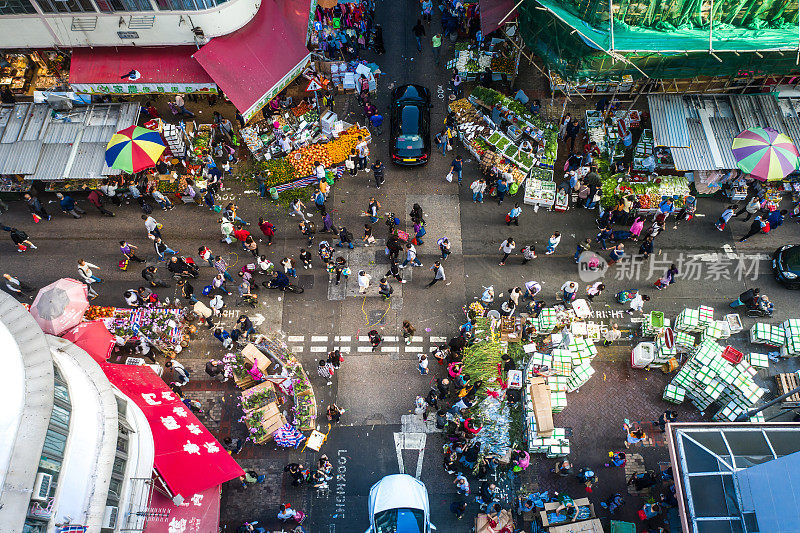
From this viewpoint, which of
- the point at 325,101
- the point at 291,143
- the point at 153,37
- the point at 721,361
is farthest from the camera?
the point at 325,101

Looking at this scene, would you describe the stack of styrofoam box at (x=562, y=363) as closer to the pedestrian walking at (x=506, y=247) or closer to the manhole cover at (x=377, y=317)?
the pedestrian walking at (x=506, y=247)

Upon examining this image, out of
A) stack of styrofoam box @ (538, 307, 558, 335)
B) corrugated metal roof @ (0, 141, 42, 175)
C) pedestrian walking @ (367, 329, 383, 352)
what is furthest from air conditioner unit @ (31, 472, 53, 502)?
corrugated metal roof @ (0, 141, 42, 175)

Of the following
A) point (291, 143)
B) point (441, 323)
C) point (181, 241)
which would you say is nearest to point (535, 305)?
point (441, 323)

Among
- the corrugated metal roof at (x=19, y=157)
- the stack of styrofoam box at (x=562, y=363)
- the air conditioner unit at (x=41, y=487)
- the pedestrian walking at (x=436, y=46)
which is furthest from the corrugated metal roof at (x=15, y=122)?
the stack of styrofoam box at (x=562, y=363)

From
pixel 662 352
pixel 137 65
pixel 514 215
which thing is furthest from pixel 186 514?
pixel 137 65

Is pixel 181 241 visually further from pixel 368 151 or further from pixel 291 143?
pixel 368 151

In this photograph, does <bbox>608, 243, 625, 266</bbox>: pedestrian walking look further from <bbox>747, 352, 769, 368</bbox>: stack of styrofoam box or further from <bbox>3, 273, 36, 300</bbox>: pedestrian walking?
<bbox>3, 273, 36, 300</bbox>: pedestrian walking
